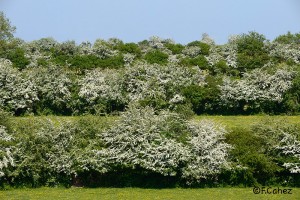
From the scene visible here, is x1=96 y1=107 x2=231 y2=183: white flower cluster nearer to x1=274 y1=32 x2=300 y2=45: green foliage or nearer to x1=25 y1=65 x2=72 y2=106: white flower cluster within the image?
x1=25 y1=65 x2=72 y2=106: white flower cluster

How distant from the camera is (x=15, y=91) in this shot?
105 ft

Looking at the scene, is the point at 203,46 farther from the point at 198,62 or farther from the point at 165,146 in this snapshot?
the point at 165,146

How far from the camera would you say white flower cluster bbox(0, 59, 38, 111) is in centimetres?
3142

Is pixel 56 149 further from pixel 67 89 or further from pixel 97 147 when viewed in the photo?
pixel 67 89

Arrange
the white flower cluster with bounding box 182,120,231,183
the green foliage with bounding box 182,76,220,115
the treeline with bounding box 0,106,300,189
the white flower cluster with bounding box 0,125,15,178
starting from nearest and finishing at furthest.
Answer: the white flower cluster with bounding box 0,125,15,178, the white flower cluster with bounding box 182,120,231,183, the treeline with bounding box 0,106,300,189, the green foliage with bounding box 182,76,220,115

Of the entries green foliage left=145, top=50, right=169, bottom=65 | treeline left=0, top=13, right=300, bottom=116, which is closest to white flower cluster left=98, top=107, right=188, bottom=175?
treeline left=0, top=13, right=300, bottom=116

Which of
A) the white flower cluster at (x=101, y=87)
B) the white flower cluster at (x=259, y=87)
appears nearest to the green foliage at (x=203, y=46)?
the white flower cluster at (x=259, y=87)

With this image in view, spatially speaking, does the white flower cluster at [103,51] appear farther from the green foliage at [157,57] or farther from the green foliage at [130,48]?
the green foliage at [157,57]

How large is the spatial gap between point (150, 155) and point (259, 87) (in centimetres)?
1465

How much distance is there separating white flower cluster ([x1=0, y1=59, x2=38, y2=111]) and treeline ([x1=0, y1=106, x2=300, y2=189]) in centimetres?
963

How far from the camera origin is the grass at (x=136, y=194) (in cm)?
1911

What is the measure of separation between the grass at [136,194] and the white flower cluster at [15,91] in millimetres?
11936

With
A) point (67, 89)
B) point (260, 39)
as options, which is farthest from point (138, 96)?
point (260, 39)

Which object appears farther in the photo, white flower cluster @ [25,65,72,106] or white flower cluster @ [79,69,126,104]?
white flower cluster @ [25,65,72,106]
